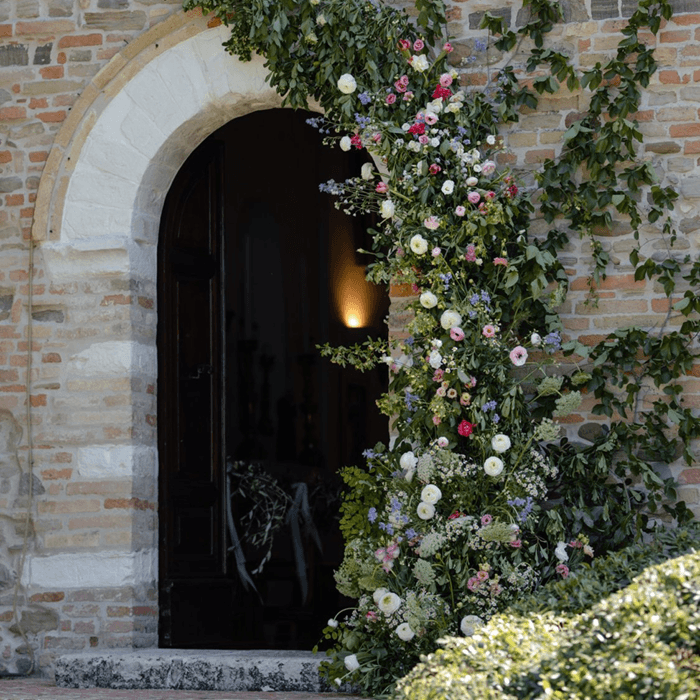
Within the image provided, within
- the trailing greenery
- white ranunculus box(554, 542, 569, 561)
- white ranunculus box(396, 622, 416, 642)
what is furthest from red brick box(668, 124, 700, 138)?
white ranunculus box(396, 622, 416, 642)

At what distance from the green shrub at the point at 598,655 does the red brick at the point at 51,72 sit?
147 inches

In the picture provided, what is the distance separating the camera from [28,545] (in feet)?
17.6

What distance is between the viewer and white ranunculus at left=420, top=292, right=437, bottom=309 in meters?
4.75

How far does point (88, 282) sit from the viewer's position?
5449 mm

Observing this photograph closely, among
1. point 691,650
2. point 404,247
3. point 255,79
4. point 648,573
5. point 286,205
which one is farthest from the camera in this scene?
point 286,205

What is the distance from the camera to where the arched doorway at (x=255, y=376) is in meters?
Result: 5.69

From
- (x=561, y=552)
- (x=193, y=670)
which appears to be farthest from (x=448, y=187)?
(x=193, y=670)

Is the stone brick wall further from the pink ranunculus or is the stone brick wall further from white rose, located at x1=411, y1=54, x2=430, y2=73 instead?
the pink ranunculus

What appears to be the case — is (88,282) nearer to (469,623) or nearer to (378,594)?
(378,594)

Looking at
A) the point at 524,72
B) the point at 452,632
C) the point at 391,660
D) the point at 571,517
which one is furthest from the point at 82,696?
the point at 524,72

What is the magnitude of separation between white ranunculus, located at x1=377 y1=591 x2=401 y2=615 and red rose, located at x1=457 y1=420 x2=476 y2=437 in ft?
2.51

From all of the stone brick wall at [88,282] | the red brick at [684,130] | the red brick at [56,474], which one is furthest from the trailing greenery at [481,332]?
the red brick at [56,474]

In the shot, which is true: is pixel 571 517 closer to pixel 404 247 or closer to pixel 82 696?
pixel 404 247

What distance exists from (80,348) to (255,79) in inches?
63.9
